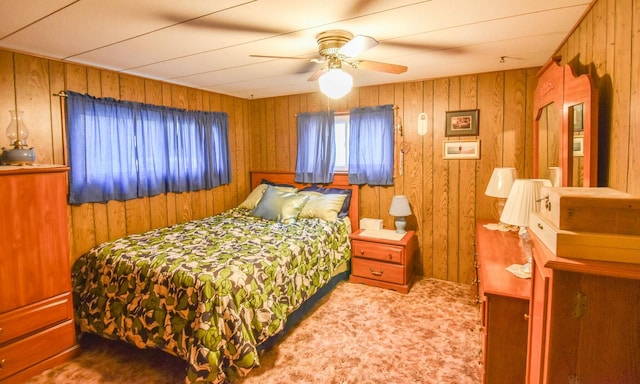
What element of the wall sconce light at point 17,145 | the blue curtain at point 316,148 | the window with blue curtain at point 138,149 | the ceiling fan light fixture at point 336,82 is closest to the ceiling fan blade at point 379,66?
the ceiling fan light fixture at point 336,82

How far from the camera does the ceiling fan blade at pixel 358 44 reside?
1752mm

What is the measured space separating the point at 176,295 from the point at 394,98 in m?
2.81

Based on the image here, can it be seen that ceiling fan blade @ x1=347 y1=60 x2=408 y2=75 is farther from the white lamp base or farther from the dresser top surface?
the white lamp base

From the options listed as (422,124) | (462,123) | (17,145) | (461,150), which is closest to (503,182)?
(461,150)

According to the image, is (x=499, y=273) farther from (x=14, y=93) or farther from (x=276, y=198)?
(x=14, y=93)

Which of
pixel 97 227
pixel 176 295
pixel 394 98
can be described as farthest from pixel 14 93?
pixel 394 98

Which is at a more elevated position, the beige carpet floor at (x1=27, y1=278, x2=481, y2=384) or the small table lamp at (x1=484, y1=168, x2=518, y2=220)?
the small table lamp at (x1=484, y1=168, x2=518, y2=220)

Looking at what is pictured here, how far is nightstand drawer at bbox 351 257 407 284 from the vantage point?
10.8 ft

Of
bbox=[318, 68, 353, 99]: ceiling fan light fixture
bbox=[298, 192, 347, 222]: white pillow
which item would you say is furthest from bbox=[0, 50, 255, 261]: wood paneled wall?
bbox=[318, 68, 353, 99]: ceiling fan light fixture

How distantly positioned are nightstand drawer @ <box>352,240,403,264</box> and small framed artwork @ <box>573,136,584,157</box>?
175cm

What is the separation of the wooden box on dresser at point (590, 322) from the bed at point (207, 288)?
5.26 ft

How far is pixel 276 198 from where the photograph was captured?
3686 millimetres

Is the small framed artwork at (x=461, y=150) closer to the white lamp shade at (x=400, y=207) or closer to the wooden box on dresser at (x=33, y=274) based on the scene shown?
the white lamp shade at (x=400, y=207)

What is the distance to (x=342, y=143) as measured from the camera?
13.2 ft
